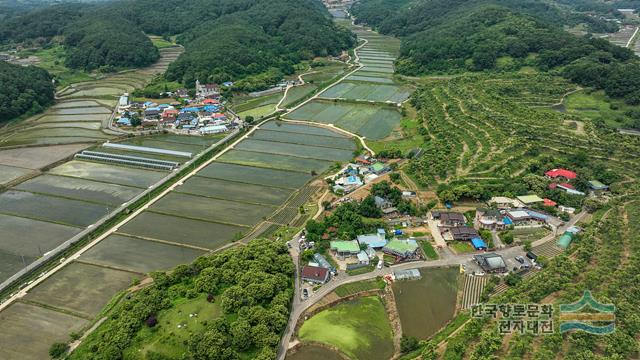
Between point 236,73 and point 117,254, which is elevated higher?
point 236,73

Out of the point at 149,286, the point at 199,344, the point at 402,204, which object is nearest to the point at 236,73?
the point at 402,204

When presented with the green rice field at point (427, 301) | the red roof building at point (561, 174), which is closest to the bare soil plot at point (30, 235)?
the green rice field at point (427, 301)

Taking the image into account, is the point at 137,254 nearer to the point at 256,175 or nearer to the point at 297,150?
the point at 256,175

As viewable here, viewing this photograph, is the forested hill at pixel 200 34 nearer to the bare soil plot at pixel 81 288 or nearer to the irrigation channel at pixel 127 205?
the irrigation channel at pixel 127 205

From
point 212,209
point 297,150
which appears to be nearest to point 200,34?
point 297,150

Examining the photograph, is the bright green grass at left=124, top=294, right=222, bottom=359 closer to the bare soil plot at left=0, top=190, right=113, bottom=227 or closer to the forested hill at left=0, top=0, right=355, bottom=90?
the bare soil plot at left=0, top=190, right=113, bottom=227

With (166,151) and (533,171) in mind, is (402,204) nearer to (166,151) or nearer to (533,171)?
(533,171)

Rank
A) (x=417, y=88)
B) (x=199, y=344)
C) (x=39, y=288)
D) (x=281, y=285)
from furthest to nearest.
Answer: (x=417, y=88), (x=39, y=288), (x=281, y=285), (x=199, y=344)
